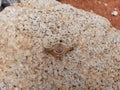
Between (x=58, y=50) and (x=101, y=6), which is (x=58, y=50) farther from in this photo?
(x=101, y=6)

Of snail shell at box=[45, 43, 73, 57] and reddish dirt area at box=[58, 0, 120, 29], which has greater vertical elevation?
reddish dirt area at box=[58, 0, 120, 29]

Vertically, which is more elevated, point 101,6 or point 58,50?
point 101,6

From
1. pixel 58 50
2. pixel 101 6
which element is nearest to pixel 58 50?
pixel 58 50

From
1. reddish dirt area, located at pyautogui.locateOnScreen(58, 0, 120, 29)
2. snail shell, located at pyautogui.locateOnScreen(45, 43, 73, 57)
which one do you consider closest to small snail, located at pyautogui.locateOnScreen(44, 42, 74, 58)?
snail shell, located at pyautogui.locateOnScreen(45, 43, 73, 57)

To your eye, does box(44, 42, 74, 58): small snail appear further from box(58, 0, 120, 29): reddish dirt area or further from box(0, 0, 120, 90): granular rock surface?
box(58, 0, 120, 29): reddish dirt area

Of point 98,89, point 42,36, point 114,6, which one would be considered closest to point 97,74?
point 98,89

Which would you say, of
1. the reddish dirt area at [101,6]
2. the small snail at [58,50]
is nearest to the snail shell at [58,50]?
the small snail at [58,50]

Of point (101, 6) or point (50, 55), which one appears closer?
point (50, 55)
